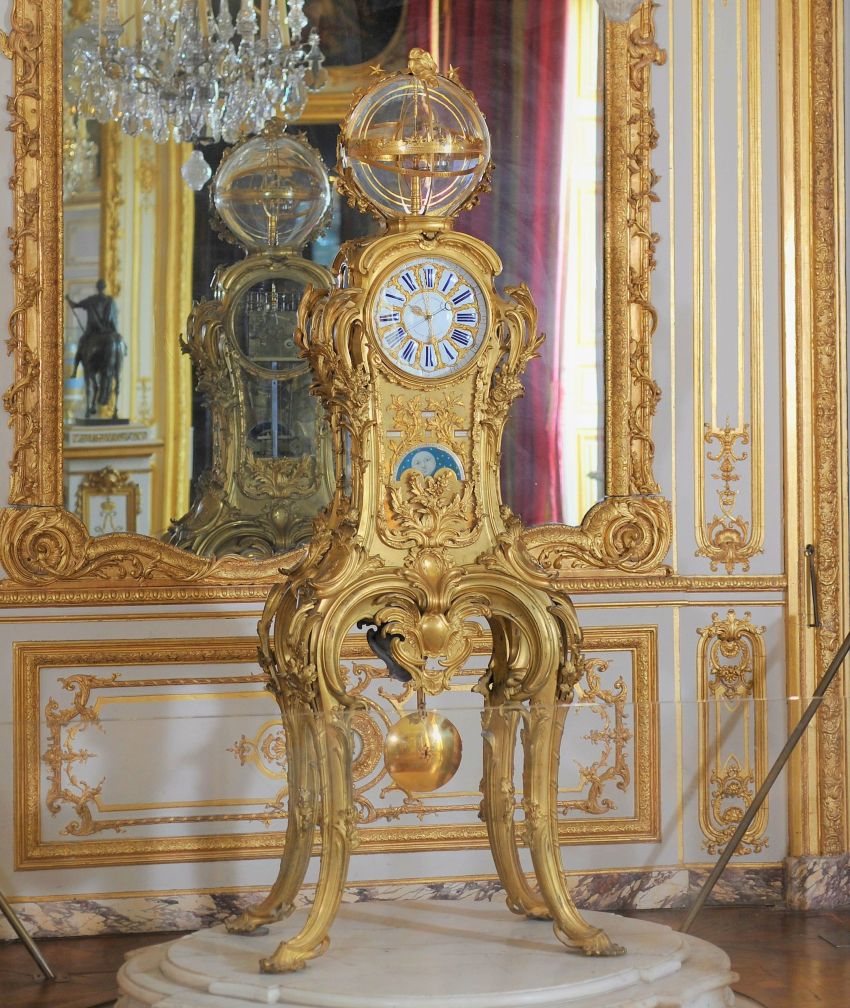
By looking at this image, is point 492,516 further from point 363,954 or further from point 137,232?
point 137,232

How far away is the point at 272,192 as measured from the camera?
4742 mm

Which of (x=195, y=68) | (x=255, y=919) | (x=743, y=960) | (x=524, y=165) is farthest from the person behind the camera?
(x=524, y=165)

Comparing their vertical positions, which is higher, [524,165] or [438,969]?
[524,165]

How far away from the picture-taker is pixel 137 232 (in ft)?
15.4

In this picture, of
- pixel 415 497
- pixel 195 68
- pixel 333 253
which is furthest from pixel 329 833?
pixel 195 68

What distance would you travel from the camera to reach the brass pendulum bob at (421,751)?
3572 millimetres

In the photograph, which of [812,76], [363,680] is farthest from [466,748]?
[812,76]

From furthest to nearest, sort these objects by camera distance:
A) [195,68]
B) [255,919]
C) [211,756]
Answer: [195,68] → [211,756] → [255,919]

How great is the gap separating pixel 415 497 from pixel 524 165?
175 centimetres

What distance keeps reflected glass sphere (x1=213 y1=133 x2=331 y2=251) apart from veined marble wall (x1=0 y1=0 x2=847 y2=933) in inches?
28.2

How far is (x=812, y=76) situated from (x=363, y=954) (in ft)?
10.1

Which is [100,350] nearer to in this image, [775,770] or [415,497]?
[415,497]

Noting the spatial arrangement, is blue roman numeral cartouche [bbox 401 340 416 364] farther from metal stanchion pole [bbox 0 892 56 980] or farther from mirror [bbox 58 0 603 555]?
metal stanchion pole [bbox 0 892 56 980]

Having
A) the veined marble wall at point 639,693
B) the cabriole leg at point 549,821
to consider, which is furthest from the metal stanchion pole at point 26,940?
the cabriole leg at point 549,821
